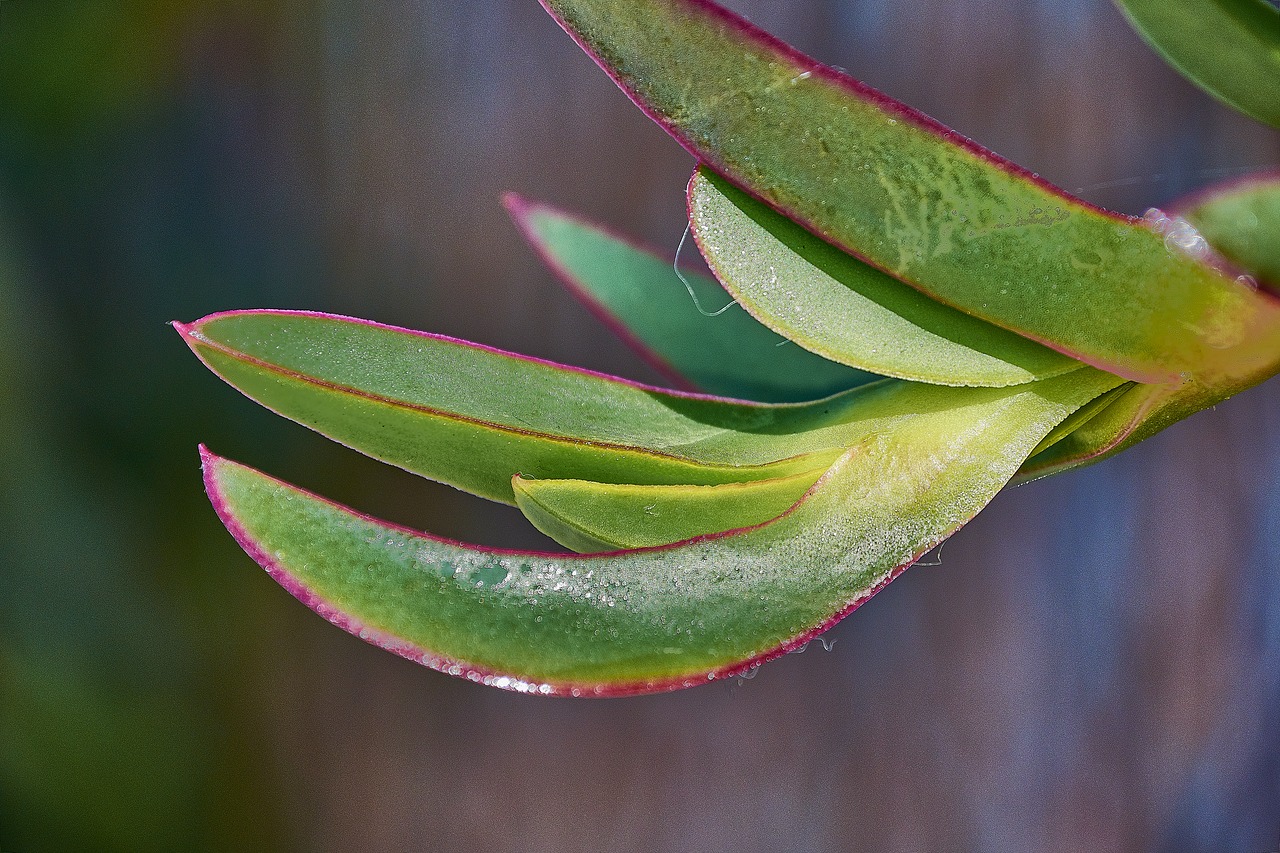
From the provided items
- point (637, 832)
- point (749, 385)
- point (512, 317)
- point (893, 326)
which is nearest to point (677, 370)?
point (749, 385)

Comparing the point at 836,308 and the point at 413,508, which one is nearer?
the point at 836,308

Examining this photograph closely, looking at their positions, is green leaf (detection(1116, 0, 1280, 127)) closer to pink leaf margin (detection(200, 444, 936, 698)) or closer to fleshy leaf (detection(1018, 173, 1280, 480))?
fleshy leaf (detection(1018, 173, 1280, 480))

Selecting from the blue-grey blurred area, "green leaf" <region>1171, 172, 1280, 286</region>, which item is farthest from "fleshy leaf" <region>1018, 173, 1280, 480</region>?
the blue-grey blurred area

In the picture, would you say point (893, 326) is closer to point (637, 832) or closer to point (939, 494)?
point (939, 494)

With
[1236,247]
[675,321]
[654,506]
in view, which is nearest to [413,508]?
[675,321]

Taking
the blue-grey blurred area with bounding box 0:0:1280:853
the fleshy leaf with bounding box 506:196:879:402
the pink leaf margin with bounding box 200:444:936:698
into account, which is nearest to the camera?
the pink leaf margin with bounding box 200:444:936:698

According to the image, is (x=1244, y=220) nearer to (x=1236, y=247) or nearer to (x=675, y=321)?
(x=1236, y=247)

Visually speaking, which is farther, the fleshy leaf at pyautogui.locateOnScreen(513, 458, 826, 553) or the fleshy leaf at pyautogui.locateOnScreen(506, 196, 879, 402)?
the fleshy leaf at pyautogui.locateOnScreen(506, 196, 879, 402)

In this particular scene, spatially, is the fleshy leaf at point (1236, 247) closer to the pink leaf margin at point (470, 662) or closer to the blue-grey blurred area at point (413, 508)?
the pink leaf margin at point (470, 662)
